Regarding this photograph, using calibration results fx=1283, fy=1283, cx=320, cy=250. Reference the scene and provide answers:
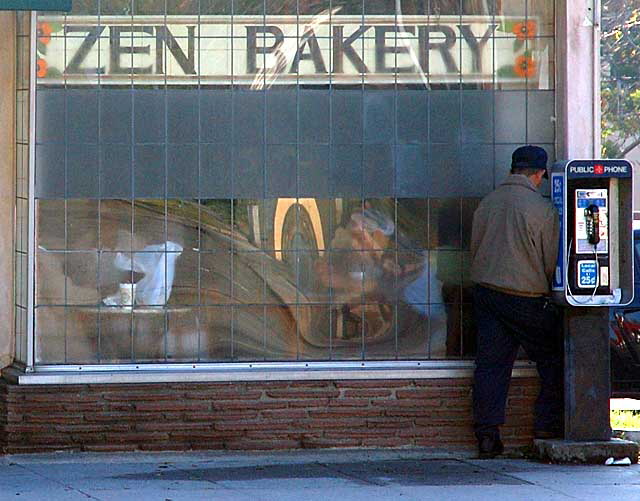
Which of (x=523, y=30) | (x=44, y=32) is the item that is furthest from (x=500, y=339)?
(x=44, y=32)

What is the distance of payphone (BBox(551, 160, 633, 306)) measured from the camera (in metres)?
8.11

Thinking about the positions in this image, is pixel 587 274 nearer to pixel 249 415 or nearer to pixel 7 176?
pixel 249 415

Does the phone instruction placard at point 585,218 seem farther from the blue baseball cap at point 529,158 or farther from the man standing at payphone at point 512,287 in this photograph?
the blue baseball cap at point 529,158

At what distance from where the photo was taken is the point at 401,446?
8523 millimetres

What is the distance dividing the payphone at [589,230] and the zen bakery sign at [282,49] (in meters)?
0.90

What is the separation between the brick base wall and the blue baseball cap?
4.75ft

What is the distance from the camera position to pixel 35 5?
7.34 meters

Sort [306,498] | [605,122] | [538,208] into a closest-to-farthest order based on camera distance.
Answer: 1. [306,498]
2. [538,208]
3. [605,122]

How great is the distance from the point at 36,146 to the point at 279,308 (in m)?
1.90

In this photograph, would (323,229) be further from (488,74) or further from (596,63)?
(596,63)

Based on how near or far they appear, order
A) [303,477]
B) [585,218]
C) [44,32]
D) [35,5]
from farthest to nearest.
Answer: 1. [44,32]
2. [585,218]
3. [303,477]
4. [35,5]

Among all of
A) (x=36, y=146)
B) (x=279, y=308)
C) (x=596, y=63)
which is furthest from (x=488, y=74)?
(x=36, y=146)

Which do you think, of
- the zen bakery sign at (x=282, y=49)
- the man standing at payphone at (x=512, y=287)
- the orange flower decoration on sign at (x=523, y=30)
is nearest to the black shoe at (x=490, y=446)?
the man standing at payphone at (x=512, y=287)

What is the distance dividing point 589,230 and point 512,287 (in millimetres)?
608
